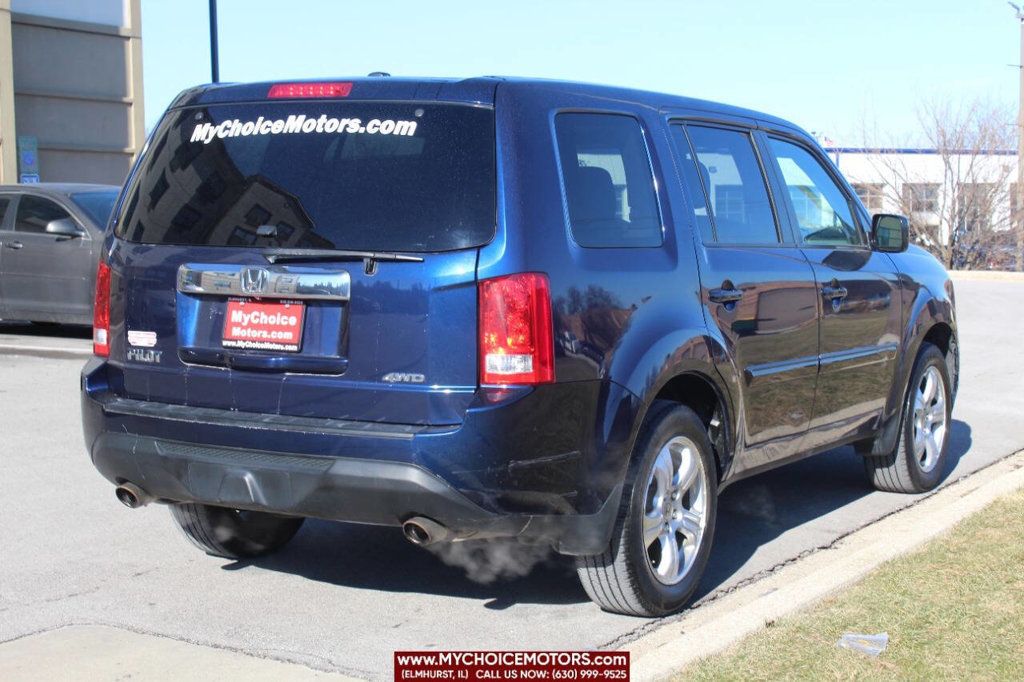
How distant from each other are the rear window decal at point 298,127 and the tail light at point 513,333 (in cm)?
67

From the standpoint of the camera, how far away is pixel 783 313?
5.82 m

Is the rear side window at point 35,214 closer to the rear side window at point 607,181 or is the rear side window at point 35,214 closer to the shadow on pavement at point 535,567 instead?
the shadow on pavement at point 535,567

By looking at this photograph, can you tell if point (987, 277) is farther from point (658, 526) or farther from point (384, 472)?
point (384, 472)

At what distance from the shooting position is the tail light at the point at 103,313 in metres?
5.03

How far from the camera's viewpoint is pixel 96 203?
1409 centimetres

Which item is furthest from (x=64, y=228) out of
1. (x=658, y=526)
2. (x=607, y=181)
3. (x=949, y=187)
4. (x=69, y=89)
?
(x=949, y=187)

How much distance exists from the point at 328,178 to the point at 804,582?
241 centimetres

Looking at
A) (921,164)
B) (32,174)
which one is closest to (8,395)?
(32,174)

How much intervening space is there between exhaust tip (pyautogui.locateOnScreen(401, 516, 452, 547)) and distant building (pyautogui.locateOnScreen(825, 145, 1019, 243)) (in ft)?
123

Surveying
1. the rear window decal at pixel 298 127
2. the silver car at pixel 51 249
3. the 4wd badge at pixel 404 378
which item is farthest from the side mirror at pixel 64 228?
the 4wd badge at pixel 404 378

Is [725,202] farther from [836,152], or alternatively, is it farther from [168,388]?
[836,152]

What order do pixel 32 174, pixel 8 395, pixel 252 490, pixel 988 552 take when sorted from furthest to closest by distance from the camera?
pixel 32 174 < pixel 8 395 < pixel 988 552 < pixel 252 490

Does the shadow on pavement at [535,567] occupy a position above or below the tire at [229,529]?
below

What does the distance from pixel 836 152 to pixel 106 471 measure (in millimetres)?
41006
